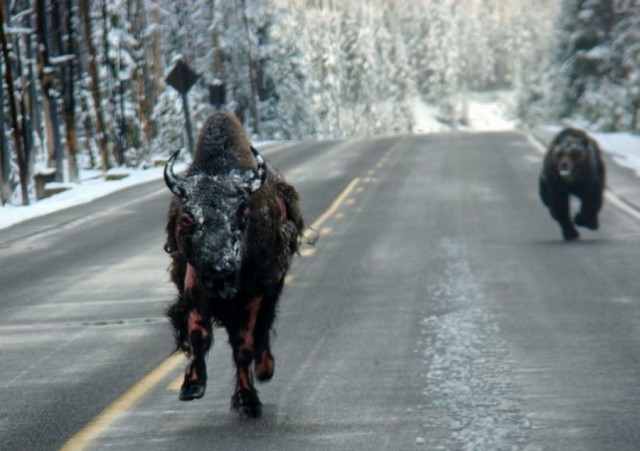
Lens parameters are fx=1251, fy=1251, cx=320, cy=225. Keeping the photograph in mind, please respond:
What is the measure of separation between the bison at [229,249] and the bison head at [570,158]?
9.83 m

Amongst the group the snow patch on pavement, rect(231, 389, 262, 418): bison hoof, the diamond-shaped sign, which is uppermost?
rect(231, 389, 262, 418): bison hoof

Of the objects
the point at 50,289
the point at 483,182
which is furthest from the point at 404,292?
the point at 483,182

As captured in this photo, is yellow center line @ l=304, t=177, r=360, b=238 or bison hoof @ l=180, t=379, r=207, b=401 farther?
yellow center line @ l=304, t=177, r=360, b=238

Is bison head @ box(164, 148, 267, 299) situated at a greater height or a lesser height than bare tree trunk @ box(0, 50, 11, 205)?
greater

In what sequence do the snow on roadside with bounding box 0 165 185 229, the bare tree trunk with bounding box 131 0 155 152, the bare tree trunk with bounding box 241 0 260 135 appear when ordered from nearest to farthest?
the snow on roadside with bounding box 0 165 185 229 → the bare tree trunk with bounding box 131 0 155 152 → the bare tree trunk with bounding box 241 0 260 135

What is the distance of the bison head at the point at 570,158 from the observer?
1656 centimetres

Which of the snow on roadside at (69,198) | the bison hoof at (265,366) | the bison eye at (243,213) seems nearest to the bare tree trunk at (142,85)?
the snow on roadside at (69,198)

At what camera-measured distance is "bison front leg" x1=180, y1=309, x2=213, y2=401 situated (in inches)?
258

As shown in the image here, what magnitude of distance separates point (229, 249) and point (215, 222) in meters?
0.17

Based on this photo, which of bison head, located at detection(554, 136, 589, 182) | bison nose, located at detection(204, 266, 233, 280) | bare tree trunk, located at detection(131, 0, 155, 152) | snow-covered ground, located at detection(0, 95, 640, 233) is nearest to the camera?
bison nose, located at detection(204, 266, 233, 280)

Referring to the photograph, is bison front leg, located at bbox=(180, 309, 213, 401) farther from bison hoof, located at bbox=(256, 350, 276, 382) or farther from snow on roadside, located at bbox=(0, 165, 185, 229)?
snow on roadside, located at bbox=(0, 165, 185, 229)

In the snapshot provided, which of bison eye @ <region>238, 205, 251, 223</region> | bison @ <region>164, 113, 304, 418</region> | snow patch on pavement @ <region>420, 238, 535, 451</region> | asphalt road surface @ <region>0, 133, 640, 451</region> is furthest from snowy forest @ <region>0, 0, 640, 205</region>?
bison eye @ <region>238, 205, 251, 223</region>

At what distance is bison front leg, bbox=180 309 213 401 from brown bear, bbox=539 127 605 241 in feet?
35.0

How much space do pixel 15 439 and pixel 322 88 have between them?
393 feet
